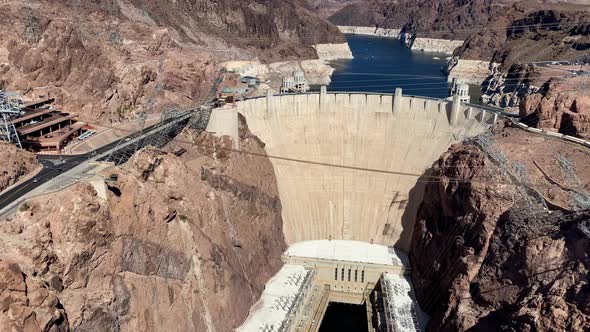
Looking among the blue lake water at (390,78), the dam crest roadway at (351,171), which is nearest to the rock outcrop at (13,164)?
the dam crest roadway at (351,171)

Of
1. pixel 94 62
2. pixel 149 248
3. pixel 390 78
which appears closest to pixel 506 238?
pixel 149 248

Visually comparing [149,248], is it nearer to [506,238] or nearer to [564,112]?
[506,238]

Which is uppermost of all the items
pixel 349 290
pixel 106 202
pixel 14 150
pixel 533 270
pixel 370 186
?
pixel 14 150

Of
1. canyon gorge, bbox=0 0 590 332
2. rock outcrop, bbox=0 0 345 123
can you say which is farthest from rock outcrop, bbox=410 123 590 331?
rock outcrop, bbox=0 0 345 123

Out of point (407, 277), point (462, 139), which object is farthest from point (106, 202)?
point (462, 139)

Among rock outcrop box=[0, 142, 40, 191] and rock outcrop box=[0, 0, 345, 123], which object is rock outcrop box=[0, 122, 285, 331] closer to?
rock outcrop box=[0, 142, 40, 191]

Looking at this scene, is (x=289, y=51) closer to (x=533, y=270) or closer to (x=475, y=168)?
(x=475, y=168)

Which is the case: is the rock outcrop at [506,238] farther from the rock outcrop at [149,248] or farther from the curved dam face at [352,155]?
the rock outcrop at [149,248]
